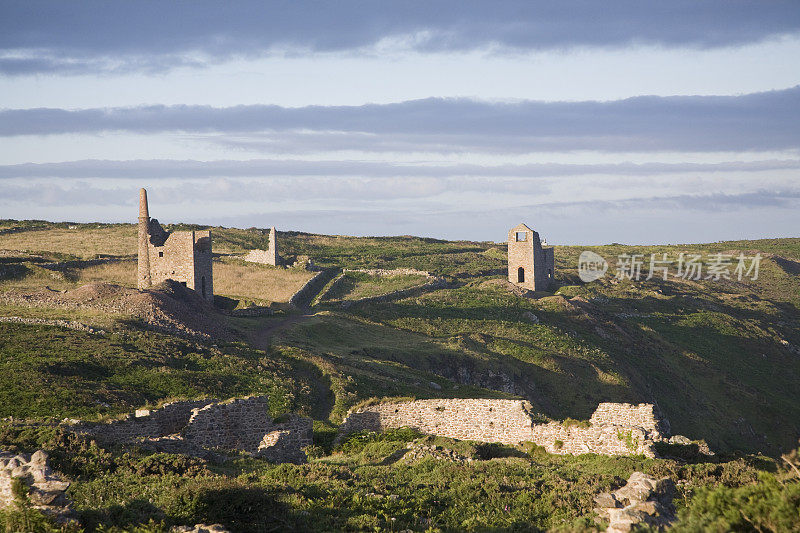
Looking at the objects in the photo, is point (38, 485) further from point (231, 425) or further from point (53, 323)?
point (53, 323)

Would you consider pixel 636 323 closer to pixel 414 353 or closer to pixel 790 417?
pixel 790 417

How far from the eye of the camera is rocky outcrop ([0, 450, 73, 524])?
13062mm

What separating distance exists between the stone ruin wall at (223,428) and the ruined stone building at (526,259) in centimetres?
6118

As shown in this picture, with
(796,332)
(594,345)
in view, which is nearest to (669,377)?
(594,345)

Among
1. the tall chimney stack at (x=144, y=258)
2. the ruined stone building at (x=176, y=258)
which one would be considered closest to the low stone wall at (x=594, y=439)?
the ruined stone building at (x=176, y=258)

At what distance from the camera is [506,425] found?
89.7 feet

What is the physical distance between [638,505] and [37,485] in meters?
10.4

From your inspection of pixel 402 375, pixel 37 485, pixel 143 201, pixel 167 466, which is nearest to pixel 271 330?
pixel 402 375

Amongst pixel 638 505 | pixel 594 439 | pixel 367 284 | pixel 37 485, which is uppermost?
pixel 37 485

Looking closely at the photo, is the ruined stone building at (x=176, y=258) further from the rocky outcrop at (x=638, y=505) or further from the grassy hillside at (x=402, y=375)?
the rocky outcrop at (x=638, y=505)

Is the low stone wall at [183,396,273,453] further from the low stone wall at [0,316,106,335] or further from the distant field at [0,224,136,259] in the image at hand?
the distant field at [0,224,136,259]

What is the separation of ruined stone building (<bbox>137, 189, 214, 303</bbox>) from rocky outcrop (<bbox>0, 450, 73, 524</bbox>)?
1738 inches

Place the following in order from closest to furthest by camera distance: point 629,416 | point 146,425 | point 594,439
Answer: point 146,425
point 594,439
point 629,416

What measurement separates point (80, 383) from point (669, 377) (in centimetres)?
4538
